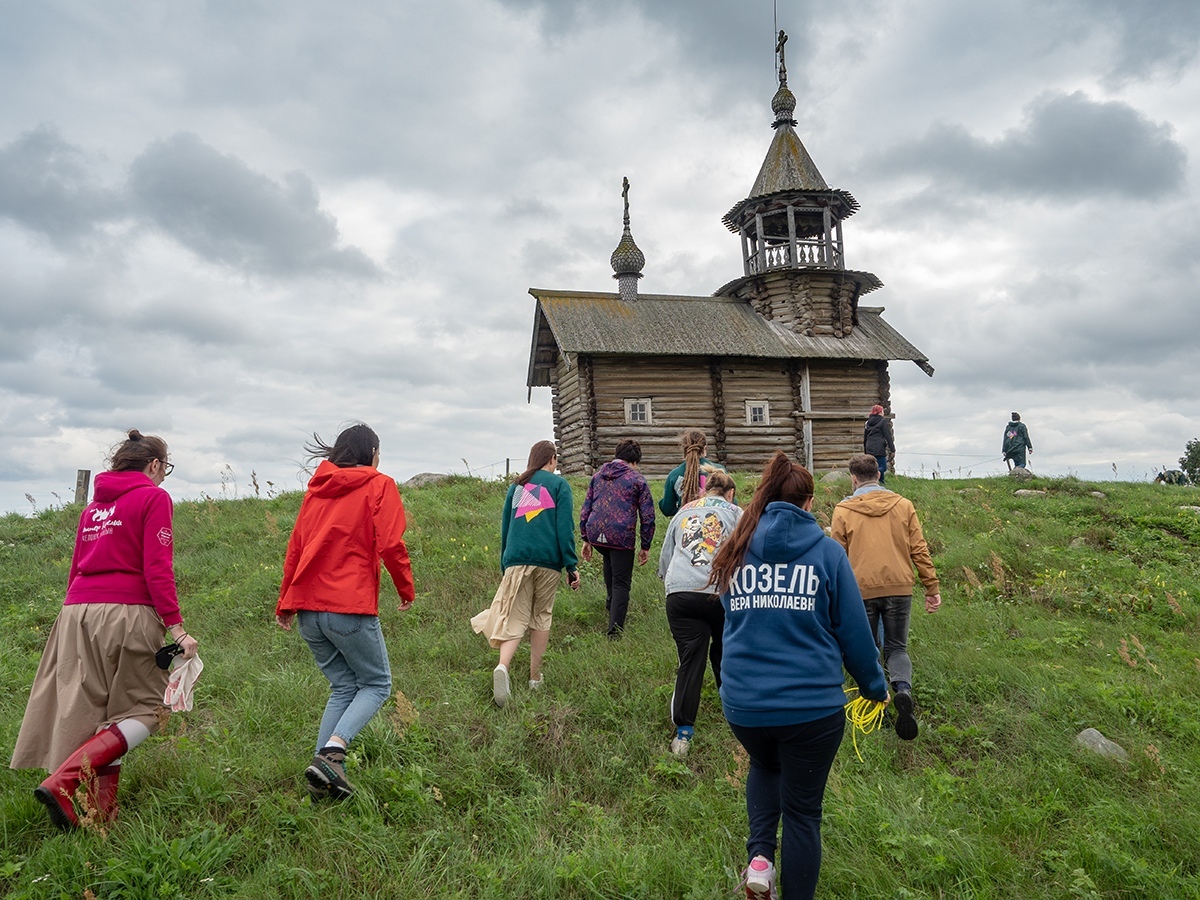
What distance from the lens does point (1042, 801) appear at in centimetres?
462

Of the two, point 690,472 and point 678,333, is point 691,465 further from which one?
point 678,333

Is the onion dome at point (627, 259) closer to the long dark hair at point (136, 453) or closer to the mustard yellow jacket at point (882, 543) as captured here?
the mustard yellow jacket at point (882, 543)

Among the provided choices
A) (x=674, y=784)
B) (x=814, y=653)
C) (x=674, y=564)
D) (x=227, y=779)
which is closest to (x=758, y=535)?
(x=814, y=653)

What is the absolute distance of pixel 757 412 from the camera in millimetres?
22547

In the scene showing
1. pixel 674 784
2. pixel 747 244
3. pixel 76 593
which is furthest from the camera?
pixel 747 244

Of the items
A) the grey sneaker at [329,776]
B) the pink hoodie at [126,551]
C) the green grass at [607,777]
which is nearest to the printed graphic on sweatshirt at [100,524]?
the pink hoodie at [126,551]

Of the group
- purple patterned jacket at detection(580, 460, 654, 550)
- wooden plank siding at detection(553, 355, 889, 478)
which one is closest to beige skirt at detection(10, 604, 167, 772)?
purple patterned jacket at detection(580, 460, 654, 550)

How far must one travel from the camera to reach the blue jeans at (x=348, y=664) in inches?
167

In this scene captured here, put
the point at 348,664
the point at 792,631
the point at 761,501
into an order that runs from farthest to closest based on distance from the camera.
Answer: the point at 348,664 < the point at 761,501 < the point at 792,631

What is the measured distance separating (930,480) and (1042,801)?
49.4 feet

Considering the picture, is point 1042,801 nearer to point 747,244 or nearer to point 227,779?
point 227,779

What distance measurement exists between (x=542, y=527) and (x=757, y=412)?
17.3 meters

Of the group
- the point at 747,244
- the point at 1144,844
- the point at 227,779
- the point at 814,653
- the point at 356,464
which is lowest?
the point at 1144,844

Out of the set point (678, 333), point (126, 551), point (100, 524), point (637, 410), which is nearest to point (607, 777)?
point (126, 551)
